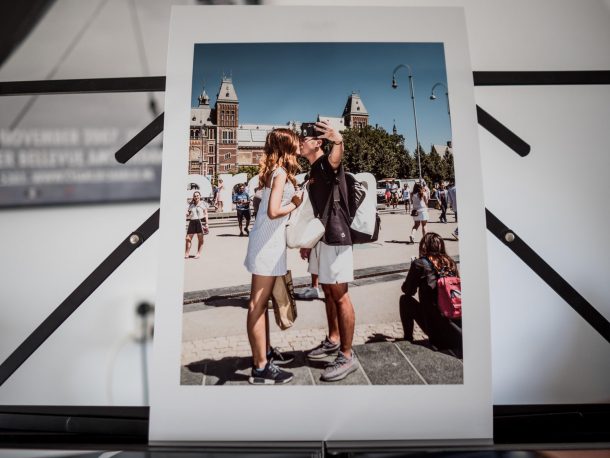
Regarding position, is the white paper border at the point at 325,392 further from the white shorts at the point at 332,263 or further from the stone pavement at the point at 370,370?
the white shorts at the point at 332,263

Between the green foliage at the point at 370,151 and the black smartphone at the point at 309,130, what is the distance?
0.04 metres

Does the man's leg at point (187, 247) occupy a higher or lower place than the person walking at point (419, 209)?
lower

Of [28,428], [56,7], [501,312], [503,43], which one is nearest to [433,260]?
[501,312]

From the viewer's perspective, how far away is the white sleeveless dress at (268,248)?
0.54 m

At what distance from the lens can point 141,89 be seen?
0.60 metres

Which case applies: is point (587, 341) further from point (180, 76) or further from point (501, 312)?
point (180, 76)

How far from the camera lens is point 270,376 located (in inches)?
20.7

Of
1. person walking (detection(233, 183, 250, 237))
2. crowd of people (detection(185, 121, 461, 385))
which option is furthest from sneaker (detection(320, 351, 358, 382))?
person walking (detection(233, 183, 250, 237))

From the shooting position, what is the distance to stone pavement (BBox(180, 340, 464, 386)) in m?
0.52

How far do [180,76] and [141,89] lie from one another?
87mm

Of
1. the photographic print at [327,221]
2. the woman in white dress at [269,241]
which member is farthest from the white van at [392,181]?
the woman in white dress at [269,241]

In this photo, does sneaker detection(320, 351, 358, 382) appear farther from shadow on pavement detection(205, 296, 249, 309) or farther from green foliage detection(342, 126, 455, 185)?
green foliage detection(342, 126, 455, 185)

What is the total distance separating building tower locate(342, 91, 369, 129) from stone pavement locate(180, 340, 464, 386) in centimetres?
32

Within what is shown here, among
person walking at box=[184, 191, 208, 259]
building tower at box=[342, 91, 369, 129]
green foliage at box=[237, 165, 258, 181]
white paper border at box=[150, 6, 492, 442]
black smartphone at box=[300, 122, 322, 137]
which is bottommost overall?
white paper border at box=[150, 6, 492, 442]
